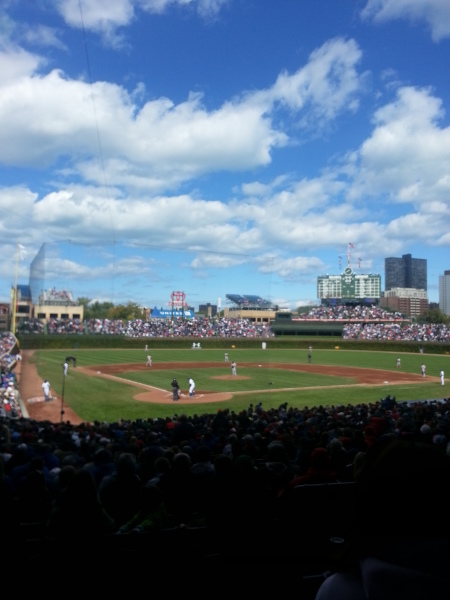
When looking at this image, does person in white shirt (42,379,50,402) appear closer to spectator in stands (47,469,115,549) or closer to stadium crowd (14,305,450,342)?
stadium crowd (14,305,450,342)

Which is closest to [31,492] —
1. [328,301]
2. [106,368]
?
[106,368]

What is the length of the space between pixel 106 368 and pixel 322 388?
1689cm

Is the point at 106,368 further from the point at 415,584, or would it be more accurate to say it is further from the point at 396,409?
the point at 415,584

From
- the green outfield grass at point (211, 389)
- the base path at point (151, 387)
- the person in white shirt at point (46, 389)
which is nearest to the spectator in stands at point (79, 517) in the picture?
the base path at point (151, 387)

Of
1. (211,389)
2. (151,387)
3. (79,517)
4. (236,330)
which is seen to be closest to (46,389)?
(151,387)

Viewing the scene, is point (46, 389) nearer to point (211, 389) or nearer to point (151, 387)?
point (151, 387)

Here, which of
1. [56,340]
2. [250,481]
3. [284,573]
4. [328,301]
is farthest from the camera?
[328,301]

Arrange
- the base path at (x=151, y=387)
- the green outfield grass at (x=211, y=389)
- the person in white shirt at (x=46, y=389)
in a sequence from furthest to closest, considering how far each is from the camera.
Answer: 1. the person in white shirt at (x=46, y=389)
2. the green outfield grass at (x=211, y=389)
3. the base path at (x=151, y=387)

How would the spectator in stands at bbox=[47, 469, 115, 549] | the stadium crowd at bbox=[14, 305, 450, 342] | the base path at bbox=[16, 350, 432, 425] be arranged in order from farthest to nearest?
1. the stadium crowd at bbox=[14, 305, 450, 342]
2. the base path at bbox=[16, 350, 432, 425]
3. the spectator in stands at bbox=[47, 469, 115, 549]

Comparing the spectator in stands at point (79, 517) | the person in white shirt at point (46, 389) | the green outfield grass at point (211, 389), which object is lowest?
the green outfield grass at point (211, 389)

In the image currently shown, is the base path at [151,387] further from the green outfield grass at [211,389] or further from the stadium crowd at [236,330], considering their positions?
the stadium crowd at [236,330]

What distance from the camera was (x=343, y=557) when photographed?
5.07ft

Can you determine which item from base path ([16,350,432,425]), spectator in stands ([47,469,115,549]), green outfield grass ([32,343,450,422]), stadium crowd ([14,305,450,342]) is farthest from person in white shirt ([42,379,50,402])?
spectator in stands ([47,469,115,549])

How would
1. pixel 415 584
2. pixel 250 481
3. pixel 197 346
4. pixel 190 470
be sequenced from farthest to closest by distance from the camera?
pixel 197 346
pixel 190 470
pixel 250 481
pixel 415 584
